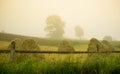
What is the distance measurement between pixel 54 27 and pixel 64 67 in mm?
79268

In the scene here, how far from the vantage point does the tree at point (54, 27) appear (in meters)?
82.8

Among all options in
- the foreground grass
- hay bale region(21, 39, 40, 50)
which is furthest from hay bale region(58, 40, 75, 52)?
the foreground grass

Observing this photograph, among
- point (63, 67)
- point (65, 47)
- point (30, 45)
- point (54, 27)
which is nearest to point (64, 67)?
point (63, 67)

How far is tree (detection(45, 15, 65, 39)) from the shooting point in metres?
82.8

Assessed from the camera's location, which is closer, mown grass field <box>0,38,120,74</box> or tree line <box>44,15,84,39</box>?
mown grass field <box>0,38,120,74</box>

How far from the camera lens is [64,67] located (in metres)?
6.90

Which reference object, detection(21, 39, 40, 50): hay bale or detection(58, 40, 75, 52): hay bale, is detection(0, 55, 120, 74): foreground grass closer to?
detection(21, 39, 40, 50): hay bale

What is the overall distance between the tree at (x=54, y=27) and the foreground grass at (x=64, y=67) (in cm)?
7422

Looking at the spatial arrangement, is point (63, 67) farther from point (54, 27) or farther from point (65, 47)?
point (54, 27)

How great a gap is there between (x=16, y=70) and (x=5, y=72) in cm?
32

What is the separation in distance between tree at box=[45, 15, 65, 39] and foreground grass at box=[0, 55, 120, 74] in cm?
7422

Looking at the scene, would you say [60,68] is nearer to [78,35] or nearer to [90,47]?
[90,47]

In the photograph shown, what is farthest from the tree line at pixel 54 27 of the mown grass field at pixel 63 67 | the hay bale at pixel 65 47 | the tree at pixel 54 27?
the mown grass field at pixel 63 67

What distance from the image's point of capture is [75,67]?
23.2 ft
